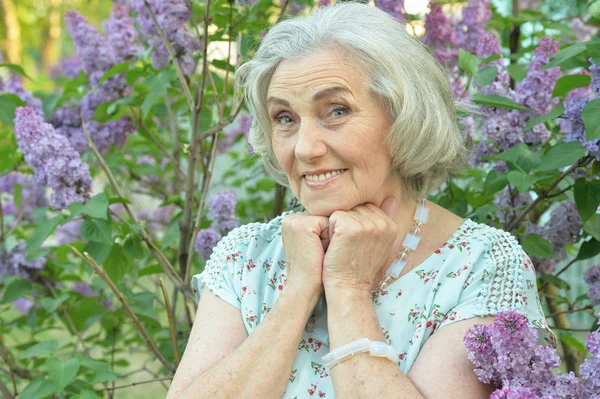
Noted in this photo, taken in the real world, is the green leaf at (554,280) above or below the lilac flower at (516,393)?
below

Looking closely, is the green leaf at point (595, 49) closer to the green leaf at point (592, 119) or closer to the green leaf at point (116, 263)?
the green leaf at point (592, 119)

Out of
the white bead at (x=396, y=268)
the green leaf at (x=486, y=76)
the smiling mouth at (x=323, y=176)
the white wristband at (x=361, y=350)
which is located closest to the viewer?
the white wristband at (x=361, y=350)

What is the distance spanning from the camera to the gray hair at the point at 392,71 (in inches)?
76.9

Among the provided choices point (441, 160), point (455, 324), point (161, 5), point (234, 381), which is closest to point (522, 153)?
point (441, 160)

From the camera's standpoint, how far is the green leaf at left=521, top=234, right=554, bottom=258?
248cm

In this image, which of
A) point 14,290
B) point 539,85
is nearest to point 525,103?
point 539,85

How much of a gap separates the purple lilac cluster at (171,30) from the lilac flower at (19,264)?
100 centimetres

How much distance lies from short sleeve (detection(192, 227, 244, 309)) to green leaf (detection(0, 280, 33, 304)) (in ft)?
4.24

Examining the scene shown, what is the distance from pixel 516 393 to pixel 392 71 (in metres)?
0.86

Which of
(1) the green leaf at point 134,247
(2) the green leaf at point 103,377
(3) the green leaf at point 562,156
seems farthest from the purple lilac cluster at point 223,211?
(3) the green leaf at point 562,156

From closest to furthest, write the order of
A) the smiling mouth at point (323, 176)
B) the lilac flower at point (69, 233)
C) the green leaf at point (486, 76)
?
the smiling mouth at point (323, 176) → the green leaf at point (486, 76) → the lilac flower at point (69, 233)

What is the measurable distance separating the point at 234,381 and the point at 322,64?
0.80 m

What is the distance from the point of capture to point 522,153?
2.45m

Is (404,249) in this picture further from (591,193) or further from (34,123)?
(34,123)
